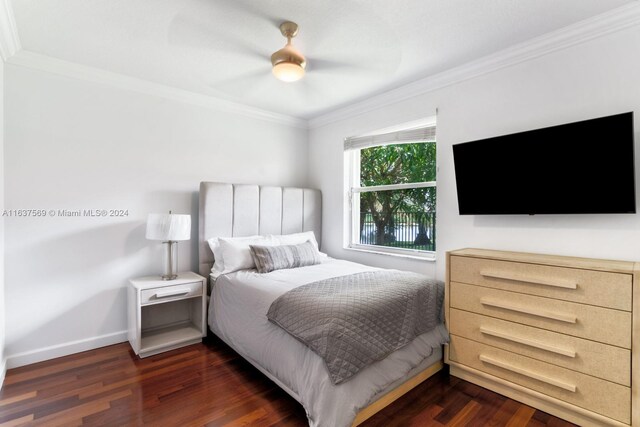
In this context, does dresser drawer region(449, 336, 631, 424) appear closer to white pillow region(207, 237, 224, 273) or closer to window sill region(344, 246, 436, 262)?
window sill region(344, 246, 436, 262)

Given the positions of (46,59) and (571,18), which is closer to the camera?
(571,18)

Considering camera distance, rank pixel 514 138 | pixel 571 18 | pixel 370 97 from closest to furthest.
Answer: pixel 571 18
pixel 514 138
pixel 370 97

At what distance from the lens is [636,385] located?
1.60 metres

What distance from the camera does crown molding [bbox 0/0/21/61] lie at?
1.87 metres

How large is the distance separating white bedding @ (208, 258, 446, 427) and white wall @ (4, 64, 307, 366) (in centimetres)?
91

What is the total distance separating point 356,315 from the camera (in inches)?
70.3

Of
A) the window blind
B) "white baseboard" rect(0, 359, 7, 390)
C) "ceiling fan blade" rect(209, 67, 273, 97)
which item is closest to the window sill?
the window blind

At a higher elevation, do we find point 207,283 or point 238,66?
point 238,66

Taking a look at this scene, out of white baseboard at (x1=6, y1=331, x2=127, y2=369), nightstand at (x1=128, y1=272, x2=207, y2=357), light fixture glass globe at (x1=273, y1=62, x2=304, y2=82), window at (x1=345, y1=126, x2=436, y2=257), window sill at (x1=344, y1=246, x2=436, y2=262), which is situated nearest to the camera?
light fixture glass globe at (x1=273, y1=62, x2=304, y2=82)

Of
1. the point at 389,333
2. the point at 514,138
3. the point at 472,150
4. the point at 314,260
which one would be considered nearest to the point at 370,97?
the point at 472,150

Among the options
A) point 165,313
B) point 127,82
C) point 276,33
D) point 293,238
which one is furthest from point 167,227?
point 276,33

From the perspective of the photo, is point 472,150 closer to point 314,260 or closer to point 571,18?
point 571,18

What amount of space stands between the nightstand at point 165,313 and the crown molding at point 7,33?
1.90 meters

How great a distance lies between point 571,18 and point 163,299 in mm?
3555
